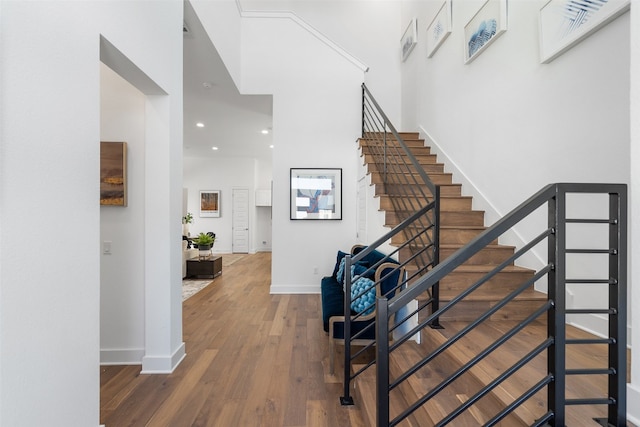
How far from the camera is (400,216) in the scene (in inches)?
119

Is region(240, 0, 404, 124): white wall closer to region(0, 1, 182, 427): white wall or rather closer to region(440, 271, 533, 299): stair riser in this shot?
region(440, 271, 533, 299): stair riser

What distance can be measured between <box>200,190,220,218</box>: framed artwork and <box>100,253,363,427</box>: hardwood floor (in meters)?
6.55

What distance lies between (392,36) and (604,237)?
5177mm

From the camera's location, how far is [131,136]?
2512 millimetres

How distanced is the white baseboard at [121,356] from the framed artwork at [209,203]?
748 cm

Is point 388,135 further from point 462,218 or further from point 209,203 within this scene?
point 209,203

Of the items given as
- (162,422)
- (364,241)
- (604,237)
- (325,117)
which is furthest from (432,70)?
(162,422)

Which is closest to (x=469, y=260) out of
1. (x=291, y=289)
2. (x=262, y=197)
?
(x=291, y=289)

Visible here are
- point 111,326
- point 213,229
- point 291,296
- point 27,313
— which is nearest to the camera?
point 27,313

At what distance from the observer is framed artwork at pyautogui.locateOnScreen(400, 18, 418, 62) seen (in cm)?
493

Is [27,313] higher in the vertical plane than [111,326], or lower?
higher

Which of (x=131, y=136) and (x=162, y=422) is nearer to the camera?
(x=162, y=422)

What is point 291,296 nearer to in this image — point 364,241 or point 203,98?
point 364,241

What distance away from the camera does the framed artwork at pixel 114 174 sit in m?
2.44
